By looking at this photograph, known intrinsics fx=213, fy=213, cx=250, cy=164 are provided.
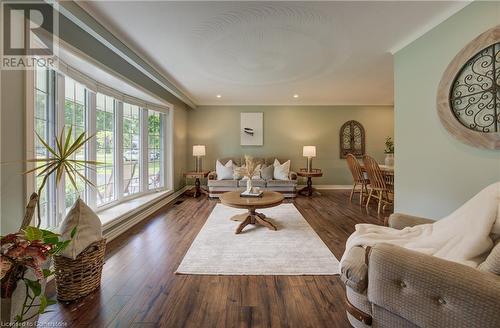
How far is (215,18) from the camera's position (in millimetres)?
2176

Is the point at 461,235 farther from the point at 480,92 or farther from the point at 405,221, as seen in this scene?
the point at 480,92

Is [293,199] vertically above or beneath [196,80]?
beneath

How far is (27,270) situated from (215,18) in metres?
2.43

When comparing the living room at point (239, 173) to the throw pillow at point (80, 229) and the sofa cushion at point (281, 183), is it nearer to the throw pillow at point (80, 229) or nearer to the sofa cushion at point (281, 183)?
the throw pillow at point (80, 229)

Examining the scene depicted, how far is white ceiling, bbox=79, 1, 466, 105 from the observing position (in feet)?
6.66

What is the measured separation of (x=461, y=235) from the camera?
Result: 3.99 ft

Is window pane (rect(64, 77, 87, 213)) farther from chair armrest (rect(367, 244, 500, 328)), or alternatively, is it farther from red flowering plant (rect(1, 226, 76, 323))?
chair armrest (rect(367, 244, 500, 328))

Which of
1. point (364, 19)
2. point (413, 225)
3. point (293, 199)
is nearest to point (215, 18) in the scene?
point (364, 19)

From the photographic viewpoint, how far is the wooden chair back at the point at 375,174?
3.94 m

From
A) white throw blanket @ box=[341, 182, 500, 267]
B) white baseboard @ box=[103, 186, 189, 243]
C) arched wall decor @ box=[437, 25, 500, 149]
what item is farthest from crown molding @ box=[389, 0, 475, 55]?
white baseboard @ box=[103, 186, 189, 243]

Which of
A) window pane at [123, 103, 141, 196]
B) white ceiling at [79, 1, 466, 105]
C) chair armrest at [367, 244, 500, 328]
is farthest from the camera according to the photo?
window pane at [123, 103, 141, 196]

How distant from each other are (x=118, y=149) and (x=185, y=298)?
2.82 meters

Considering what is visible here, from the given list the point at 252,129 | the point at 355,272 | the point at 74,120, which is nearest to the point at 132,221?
the point at 74,120

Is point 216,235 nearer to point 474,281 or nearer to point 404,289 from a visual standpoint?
point 404,289
